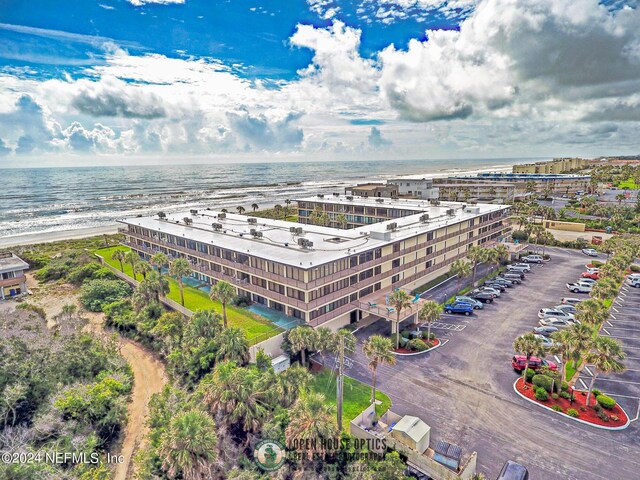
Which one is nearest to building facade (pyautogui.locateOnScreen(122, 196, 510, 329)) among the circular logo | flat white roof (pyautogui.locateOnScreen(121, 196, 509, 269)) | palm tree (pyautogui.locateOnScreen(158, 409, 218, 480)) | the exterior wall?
flat white roof (pyautogui.locateOnScreen(121, 196, 509, 269))

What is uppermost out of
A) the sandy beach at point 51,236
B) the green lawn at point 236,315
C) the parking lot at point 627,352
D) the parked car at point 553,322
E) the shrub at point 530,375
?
the green lawn at point 236,315

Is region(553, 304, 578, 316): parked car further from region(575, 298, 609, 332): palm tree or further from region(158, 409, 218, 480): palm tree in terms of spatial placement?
region(158, 409, 218, 480): palm tree

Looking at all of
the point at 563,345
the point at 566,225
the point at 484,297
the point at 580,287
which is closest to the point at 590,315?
the point at 563,345

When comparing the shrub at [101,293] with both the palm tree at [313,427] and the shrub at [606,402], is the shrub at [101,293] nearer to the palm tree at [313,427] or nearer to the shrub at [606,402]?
the palm tree at [313,427]

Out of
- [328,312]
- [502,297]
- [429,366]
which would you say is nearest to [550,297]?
[502,297]

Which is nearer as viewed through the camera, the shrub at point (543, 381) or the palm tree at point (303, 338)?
the shrub at point (543, 381)

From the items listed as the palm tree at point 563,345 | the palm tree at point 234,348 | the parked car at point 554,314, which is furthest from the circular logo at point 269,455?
the parked car at point 554,314

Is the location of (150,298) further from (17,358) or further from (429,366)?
(429,366)
